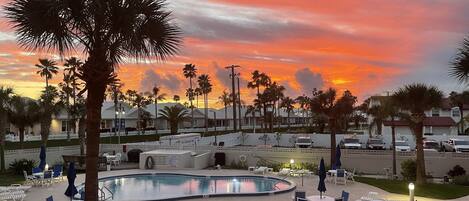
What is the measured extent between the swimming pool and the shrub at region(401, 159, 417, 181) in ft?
23.9

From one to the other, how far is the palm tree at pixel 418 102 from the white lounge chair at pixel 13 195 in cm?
1791

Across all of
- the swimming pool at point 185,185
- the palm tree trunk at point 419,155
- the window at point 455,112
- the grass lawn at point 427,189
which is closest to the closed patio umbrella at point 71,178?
the swimming pool at point 185,185

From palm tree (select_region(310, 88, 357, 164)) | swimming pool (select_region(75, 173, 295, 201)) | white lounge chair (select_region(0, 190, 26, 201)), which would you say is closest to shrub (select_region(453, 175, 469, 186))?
palm tree (select_region(310, 88, 357, 164))

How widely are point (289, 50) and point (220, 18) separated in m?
6.23

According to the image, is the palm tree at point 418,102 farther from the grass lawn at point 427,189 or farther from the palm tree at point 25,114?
the palm tree at point 25,114

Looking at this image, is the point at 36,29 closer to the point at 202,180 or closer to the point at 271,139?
the point at 202,180

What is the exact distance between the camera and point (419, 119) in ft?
76.5

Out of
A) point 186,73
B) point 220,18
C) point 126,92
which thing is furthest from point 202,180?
point 126,92

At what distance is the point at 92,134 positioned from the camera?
970 cm

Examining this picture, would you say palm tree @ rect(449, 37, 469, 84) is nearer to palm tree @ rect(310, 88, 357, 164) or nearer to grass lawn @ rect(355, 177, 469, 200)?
grass lawn @ rect(355, 177, 469, 200)

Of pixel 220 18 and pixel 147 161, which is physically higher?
pixel 220 18

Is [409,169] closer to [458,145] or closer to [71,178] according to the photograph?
[458,145]

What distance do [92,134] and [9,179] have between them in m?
19.1

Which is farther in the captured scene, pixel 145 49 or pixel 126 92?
pixel 126 92
